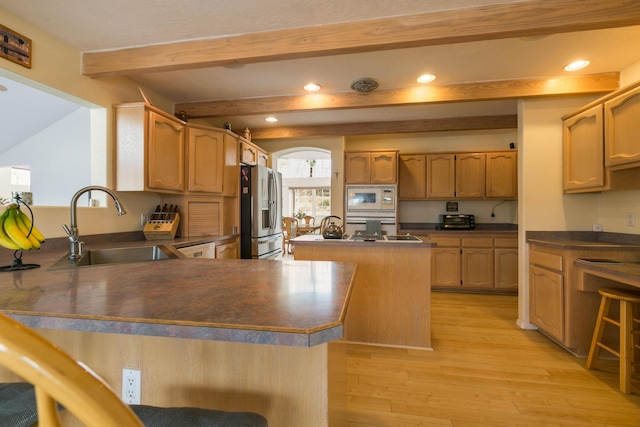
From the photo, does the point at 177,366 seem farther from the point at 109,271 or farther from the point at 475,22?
the point at 475,22

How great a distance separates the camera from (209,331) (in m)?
0.67

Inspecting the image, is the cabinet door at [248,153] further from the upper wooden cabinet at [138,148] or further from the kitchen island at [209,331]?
the kitchen island at [209,331]

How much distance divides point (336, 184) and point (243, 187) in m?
1.54

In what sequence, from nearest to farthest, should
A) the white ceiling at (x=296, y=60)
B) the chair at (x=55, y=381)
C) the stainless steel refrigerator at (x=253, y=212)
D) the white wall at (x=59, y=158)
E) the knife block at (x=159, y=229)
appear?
1. the chair at (x=55, y=381)
2. the white ceiling at (x=296, y=60)
3. the knife block at (x=159, y=229)
4. the white wall at (x=59, y=158)
5. the stainless steel refrigerator at (x=253, y=212)

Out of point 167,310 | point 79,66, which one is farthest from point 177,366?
point 79,66

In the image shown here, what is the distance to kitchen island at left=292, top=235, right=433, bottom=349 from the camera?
2.46m

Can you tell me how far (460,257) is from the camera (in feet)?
13.5

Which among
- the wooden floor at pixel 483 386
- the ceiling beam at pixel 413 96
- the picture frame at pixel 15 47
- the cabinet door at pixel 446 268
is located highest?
the ceiling beam at pixel 413 96

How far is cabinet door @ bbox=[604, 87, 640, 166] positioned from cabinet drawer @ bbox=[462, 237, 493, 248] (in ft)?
6.28

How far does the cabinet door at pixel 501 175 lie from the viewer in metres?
4.29

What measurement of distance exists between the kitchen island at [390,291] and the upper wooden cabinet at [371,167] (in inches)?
83.2

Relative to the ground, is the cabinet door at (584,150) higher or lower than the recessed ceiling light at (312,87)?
lower

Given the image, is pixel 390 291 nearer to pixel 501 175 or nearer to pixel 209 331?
pixel 209 331

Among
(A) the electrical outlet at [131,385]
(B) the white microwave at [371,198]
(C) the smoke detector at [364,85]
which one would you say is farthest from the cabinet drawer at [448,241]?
(A) the electrical outlet at [131,385]
